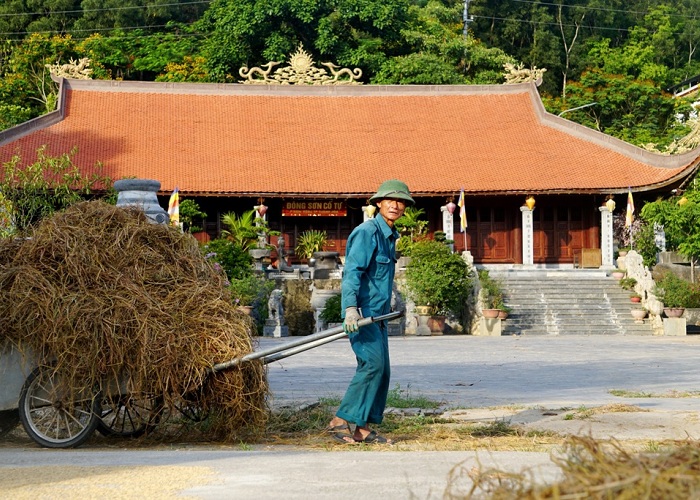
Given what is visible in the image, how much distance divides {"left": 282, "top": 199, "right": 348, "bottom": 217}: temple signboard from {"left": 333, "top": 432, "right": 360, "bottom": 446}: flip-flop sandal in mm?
23488

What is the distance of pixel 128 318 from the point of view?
23.2ft

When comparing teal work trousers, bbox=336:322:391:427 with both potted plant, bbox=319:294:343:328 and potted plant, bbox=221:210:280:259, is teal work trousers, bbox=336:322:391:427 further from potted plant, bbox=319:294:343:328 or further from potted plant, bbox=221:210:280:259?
potted plant, bbox=221:210:280:259

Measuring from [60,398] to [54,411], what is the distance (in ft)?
0.49

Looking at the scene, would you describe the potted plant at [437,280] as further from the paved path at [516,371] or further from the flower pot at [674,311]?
the flower pot at [674,311]

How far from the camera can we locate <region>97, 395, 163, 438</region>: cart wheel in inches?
282

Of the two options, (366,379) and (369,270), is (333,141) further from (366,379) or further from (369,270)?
(366,379)

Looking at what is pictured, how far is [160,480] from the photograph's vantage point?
17.2 ft

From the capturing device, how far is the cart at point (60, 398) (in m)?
6.99

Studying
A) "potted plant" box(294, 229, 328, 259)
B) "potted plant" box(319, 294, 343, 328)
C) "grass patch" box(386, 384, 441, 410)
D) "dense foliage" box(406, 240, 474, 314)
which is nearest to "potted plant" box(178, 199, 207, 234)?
"potted plant" box(294, 229, 328, 259)

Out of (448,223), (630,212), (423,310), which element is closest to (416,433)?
(423,310)

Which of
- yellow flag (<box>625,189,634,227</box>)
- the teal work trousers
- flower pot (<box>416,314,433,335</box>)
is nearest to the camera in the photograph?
the teal work trousers

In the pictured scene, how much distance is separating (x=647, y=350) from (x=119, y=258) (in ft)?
40.9

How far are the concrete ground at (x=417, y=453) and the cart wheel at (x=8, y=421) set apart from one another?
31 cm

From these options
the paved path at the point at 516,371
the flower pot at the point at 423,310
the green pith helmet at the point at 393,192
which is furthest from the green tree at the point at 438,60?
the green pith helmet at the point at 393,192
